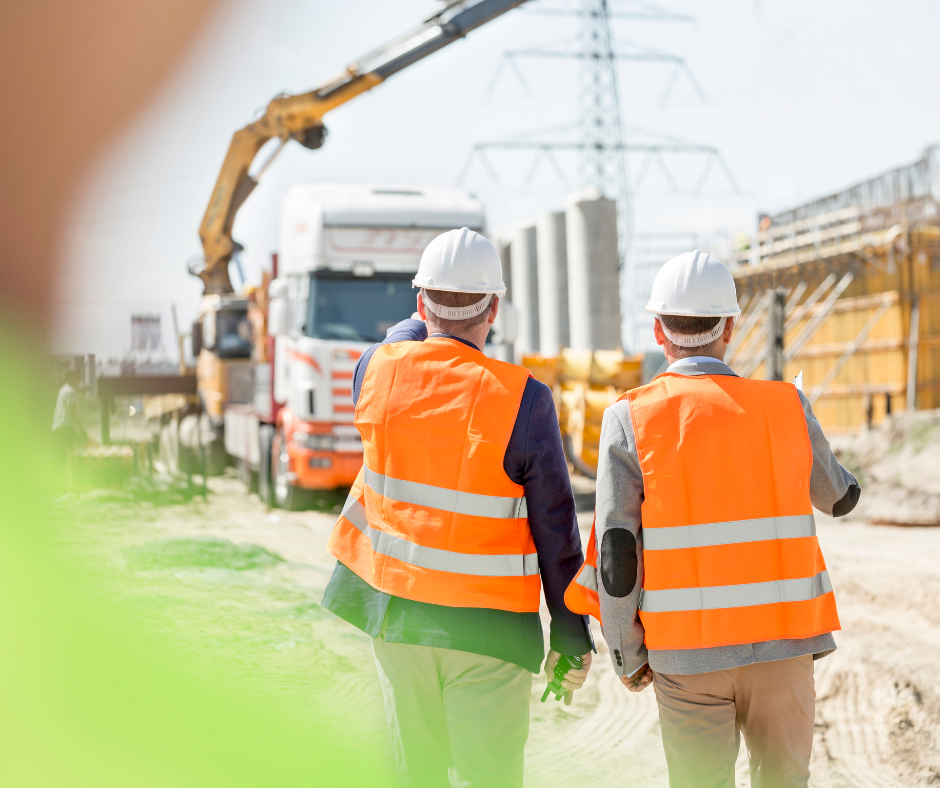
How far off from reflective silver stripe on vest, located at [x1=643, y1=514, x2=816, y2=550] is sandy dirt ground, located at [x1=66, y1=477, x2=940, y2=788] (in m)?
1.00

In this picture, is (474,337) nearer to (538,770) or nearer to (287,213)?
(538,770)

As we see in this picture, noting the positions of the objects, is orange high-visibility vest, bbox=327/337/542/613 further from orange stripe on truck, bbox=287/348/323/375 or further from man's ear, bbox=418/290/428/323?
orange stripe on truck, bbox=287/348/323/375

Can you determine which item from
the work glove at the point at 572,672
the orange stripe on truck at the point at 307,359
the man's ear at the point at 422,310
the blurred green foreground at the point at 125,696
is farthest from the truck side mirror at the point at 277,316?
the work glove at the point at 572,672

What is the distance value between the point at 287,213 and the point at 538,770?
8556mm

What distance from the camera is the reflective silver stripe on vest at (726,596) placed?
227cm

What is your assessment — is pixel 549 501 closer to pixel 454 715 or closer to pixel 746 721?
pixel 454 715

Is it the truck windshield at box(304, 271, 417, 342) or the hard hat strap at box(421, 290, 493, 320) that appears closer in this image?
the hard hat strap at box(421, 290, 493, 320)

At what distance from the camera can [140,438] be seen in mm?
15477

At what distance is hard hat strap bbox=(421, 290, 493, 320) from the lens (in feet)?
8.14

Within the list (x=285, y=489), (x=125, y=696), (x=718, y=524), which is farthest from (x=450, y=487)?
(x=285, y=489)

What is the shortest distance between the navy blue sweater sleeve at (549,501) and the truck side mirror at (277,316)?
8.44 metres

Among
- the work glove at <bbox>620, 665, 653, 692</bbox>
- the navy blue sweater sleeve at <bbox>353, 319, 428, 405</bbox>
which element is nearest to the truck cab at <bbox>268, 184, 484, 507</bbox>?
the navy blue sweater sleeve at <bbox>353, 319, 428, 405</bbox>

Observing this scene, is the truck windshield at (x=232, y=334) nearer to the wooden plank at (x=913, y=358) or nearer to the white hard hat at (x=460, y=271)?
the white hard hat at (x=460, y=271)

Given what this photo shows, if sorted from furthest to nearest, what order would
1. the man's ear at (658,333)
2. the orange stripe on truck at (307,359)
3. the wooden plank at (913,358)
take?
the wooden plank at (913,358), the orange stripe on truck at (307,359), the man's ear at (658,333)
